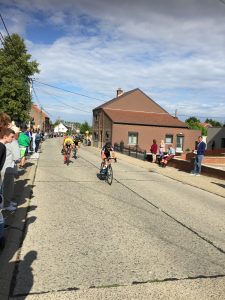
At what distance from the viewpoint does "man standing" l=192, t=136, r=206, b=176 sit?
56.3ft

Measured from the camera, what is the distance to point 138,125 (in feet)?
157

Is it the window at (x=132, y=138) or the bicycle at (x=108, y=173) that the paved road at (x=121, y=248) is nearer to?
the bicycle at (x=108, y=173)

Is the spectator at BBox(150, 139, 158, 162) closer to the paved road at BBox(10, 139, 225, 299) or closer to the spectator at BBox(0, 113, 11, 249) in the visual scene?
the paved road at BBox(10, 139, 225, 299)

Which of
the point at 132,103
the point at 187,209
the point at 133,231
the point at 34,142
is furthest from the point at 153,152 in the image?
the point at 132,103

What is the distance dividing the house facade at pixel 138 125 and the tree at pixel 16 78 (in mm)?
10659

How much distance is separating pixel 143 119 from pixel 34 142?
80.4 ft

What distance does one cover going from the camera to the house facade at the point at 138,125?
47.3m

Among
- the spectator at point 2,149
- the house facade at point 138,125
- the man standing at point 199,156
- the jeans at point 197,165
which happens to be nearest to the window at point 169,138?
the house facade at point 138,125

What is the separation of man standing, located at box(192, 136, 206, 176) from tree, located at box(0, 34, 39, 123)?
2654 centimetres

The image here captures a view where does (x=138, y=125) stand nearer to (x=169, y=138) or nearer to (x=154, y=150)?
(x=169, y=138)

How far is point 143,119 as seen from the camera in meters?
49.8

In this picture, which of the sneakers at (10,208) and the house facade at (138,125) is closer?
the sneakers at (10,208)

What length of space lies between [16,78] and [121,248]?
37.5 metres

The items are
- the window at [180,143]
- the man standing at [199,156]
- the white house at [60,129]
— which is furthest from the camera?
the white house at [60,129]
